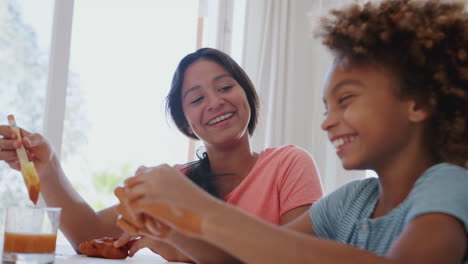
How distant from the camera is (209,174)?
1715 mm

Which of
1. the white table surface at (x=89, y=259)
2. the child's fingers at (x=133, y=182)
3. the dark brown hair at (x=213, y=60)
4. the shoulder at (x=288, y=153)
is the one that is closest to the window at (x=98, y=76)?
the dark brown hair at (x=213, y=60)

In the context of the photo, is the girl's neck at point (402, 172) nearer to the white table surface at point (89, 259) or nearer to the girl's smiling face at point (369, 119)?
the girl's smiling face at point (369, 119)

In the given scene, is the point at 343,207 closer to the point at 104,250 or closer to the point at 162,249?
the point at 162,249

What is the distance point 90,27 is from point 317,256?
2.16 meters

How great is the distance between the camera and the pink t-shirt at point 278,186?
58.5 inches

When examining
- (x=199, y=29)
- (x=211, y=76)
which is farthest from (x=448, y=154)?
(x=199, y=29)

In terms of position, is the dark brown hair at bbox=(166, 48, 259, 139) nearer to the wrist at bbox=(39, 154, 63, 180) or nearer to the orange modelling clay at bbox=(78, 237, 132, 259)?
the wrist at bbox=(39, 154, 63, 180)

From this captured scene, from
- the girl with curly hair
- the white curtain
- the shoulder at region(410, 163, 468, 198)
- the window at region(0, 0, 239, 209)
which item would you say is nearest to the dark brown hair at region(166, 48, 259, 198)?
the window at region(0, 0, 239, 209)

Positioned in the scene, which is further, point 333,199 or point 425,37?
point 333,199

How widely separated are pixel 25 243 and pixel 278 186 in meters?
0.79

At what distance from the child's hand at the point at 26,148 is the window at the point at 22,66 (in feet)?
2.60

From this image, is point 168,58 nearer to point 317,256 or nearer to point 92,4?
point 92,4

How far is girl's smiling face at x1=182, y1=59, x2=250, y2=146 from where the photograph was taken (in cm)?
164

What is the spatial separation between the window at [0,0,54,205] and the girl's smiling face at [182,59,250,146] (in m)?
0.84
